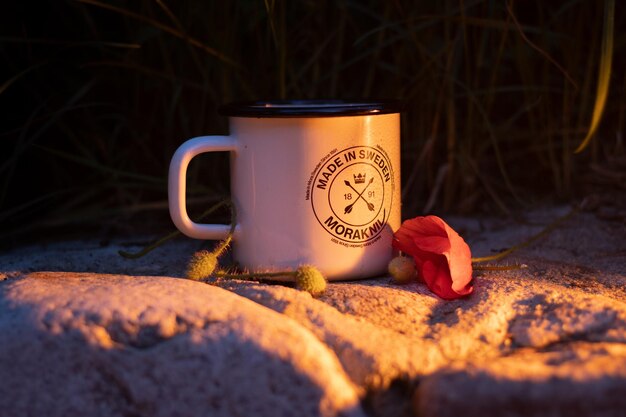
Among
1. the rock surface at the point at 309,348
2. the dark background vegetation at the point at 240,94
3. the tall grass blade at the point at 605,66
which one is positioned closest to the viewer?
the rock surface at the point at 309,348

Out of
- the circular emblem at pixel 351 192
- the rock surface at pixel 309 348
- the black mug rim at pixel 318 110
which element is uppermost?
the black mug rim at pixel 318 110

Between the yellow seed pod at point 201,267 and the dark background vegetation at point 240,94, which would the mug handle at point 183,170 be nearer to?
the yellow seed pod at point 201,267

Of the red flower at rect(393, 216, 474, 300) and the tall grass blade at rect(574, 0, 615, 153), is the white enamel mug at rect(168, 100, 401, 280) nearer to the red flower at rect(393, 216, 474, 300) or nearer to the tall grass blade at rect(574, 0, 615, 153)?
the red flower at rect(393, 216, 474, 300)

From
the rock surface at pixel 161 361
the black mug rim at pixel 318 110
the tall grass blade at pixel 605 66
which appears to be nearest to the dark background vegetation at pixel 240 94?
the black mug rim at pixel 318 110

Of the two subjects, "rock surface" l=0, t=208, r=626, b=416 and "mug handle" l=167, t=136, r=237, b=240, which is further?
"mug handle" l=167, t=136, r=237, b=240

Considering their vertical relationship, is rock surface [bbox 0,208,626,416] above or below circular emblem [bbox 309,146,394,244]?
below

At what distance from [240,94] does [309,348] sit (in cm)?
92

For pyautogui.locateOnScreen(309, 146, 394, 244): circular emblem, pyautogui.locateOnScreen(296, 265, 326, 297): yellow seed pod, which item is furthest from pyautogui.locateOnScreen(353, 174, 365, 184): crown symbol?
pyautogui.locateOnScreen(296, 265, 326, 297): yellow seed pod

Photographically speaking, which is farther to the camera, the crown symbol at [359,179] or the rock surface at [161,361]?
the crown symbol at [359,179]

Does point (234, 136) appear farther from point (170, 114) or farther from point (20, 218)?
point (20, 218)

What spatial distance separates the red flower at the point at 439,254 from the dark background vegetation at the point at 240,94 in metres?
0.42

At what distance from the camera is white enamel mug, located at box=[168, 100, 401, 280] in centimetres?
115

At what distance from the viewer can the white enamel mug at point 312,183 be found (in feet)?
3.77

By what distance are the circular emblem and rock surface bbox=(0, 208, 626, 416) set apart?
4.1 inches
